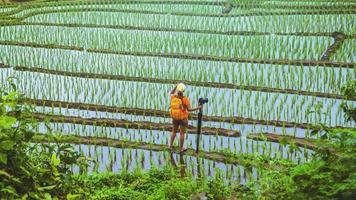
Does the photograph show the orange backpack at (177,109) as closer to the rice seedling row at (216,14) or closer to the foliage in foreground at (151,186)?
the foliage in foreground at (151,186)

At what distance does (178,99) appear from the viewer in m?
6.56

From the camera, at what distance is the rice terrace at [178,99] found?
A: 379 cm

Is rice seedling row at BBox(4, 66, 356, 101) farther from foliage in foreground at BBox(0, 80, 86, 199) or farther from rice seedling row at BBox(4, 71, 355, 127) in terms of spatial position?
foliage in foreground at BBox(0, 80, 86, 199)

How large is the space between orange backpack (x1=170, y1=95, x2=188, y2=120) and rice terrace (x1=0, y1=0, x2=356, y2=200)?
0.01 meters

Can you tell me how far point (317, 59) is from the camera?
384 inches

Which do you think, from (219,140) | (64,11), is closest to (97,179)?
(219,140)

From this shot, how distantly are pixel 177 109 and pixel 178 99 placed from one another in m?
0.11

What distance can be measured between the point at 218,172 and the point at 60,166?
2.65m

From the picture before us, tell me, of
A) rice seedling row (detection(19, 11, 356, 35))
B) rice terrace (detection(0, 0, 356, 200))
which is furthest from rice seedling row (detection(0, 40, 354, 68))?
rice seedling row (detection(19, 11, 356, 35))

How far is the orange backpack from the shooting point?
21.5 ft

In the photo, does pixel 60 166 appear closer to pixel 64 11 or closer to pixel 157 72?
pixel 157 72

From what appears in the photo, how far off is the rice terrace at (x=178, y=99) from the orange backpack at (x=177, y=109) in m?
0.01

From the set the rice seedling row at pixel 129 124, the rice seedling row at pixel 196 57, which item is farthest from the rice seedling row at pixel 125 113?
the rice seedling row at pixel 196 57

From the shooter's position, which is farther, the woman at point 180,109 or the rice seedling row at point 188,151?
the woman at point 180,109
